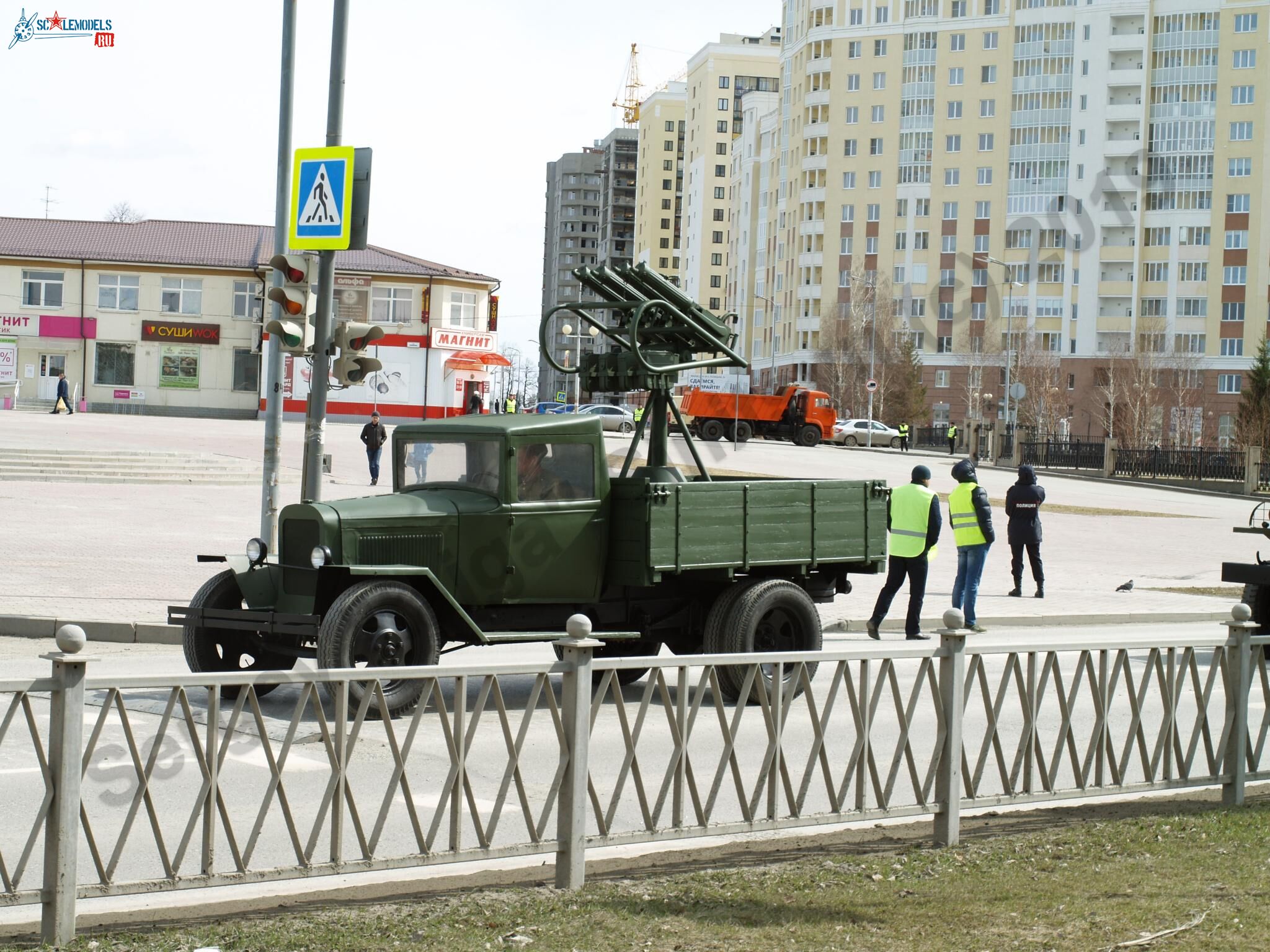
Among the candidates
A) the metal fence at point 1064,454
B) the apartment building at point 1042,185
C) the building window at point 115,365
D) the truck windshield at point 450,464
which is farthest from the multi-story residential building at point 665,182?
the truck windshield at point 450,464

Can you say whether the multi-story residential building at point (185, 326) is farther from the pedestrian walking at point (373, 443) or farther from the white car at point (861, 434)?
the pedestrian walking at point (373, 443)

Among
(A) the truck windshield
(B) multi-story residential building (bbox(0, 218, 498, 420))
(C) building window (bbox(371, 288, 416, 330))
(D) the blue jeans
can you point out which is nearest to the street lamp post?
(A) the truck windshield

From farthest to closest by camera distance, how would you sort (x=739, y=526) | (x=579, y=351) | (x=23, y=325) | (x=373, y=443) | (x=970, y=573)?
(x=23, y=325), (x=373, y=443), (x=579, y=351), (x=970, y=573), (x=739, y=526)

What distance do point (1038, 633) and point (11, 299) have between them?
61.1 m

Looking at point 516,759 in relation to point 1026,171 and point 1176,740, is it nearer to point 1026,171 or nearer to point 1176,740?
point 1176,740

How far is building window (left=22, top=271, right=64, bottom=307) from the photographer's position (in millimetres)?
66562

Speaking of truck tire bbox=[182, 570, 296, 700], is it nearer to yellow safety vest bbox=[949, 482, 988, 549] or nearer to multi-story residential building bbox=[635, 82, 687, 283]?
yellow safety vest bbox=[949, 482, 988, 549]

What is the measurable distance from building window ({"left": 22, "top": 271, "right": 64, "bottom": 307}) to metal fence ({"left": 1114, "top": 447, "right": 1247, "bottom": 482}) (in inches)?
1807

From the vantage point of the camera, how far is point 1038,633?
15.0 metres

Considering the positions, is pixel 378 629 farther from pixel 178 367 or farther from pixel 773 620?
pixel 178 367

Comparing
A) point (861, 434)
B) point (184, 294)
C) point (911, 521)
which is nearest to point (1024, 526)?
point (911, 521)

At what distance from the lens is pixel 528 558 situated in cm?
1030

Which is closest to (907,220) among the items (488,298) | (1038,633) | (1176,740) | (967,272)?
(967,272)

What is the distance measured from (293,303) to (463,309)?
186 feet
